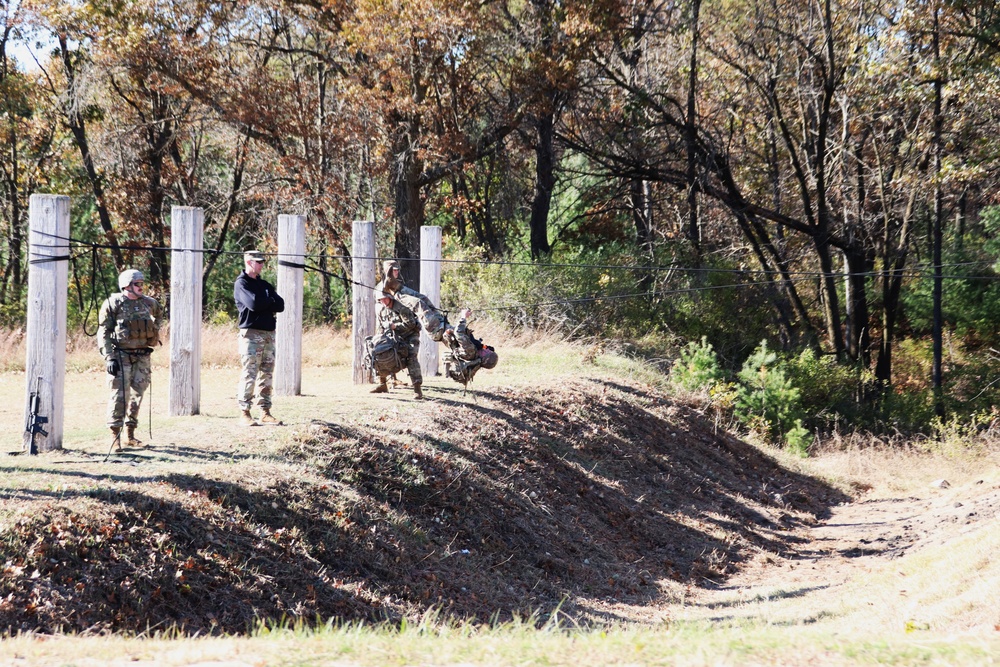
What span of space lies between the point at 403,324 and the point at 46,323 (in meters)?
5.23

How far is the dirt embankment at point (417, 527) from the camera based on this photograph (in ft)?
26.1

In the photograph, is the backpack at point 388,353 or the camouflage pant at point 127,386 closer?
the camouflage pant at point 127,386

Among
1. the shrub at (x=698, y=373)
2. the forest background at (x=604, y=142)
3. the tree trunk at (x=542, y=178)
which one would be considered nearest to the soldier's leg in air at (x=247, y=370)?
the forest background at (x=604, y=142)

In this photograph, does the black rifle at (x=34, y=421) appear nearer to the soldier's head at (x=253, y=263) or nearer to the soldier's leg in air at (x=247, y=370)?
the soldier's leg in air at (x=247, y=370)

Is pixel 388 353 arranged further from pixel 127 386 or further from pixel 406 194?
pixel 406 194

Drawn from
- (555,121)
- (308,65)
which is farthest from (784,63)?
(308,65)

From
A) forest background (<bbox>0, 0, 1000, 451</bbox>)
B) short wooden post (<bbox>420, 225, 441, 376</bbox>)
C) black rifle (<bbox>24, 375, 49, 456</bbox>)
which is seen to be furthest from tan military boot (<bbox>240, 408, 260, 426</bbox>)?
forest background (<bbox>0, 0, 1000, 451</bbox>)

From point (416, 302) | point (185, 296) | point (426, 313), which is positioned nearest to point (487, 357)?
point (426, 313)

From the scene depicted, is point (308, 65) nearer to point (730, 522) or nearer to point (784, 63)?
point (784, 63)

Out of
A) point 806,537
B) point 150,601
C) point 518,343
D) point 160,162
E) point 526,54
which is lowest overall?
point 806,537

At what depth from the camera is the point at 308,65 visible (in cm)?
2938

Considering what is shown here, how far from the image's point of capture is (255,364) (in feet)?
39.0

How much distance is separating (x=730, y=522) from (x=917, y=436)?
10825 mm

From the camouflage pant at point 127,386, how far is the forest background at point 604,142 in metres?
12.8
